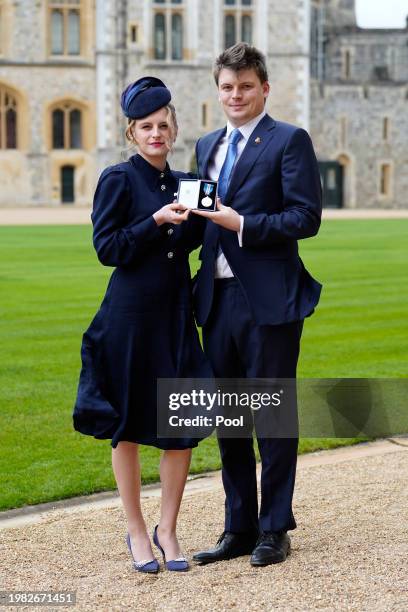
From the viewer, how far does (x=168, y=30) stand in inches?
1709

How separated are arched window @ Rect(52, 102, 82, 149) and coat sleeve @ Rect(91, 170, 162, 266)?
39801 mm

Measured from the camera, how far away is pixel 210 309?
172 inches

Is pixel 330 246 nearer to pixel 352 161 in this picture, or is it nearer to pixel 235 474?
pixel 235 474

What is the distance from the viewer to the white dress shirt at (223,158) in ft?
14.5

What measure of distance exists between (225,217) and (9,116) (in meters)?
40.6

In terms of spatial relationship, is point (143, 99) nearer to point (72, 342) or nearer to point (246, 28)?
point (72, 342)

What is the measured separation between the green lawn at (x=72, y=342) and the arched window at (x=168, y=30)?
24175mm

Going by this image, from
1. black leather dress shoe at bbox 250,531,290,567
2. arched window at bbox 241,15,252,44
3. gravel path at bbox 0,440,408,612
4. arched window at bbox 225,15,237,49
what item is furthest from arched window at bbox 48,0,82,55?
black leather dress shoe at bbox 250,531,290,567

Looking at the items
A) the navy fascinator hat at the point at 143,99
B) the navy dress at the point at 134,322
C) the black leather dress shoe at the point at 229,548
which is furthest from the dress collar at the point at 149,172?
the black leather dress shoe at the point at 229,548

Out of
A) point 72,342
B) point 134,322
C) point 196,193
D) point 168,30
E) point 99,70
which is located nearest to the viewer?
point 196,193

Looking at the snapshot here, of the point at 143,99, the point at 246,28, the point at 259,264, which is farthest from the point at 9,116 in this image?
the point at 259,264

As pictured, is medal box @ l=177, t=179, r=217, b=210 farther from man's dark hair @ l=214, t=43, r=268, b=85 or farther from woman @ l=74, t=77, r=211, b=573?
man's dark hair @ l=214, t=43, r=268, b=85

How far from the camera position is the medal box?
13.7ft

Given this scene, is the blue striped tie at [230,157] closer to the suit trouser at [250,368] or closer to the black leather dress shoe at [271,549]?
the suit trouser at [250,368]
